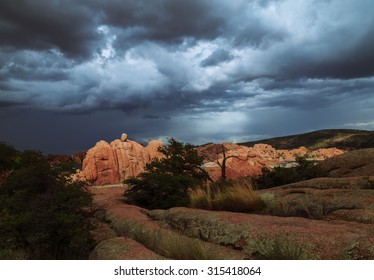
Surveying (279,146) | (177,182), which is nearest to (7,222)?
(177,182)

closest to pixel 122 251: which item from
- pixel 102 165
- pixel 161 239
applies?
pixel 161 239

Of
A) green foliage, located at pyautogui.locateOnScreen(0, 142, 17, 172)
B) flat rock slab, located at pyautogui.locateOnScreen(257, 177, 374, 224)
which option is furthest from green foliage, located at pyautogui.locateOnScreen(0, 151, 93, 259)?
green foliage, located at pyautogui.locateOnScreen(0, 142, 17, 172)

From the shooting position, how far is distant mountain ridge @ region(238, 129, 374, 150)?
Answer: 134 meters

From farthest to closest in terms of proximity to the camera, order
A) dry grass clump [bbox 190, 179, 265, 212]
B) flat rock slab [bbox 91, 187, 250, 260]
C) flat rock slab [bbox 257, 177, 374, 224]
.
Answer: dry grass clump [bbox 190, 179, 265, 212] → flat rock slab [bbox 257, 177, 374, 224] → flat rock slab [bbox 91, 187, 250, 260]

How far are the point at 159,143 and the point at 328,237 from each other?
260 ft

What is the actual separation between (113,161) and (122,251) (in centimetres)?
7116

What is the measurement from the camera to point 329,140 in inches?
6122

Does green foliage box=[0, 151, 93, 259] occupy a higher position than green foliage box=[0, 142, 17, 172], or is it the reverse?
green foliage box=[0, 142, 17, 172]

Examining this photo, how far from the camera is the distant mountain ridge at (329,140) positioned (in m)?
134

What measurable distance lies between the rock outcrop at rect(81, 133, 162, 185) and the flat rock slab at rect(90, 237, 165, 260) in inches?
2639

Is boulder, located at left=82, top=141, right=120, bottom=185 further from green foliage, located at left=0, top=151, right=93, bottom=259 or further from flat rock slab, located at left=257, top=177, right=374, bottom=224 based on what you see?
flat rock slab, located at left=257, top=177, right=374, bottom=224

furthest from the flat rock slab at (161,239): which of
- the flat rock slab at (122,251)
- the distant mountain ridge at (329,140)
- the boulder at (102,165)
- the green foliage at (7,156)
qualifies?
the distant mountain ridge at (329,140)

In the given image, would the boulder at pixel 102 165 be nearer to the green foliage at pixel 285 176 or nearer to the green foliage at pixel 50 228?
the green foliage at pixel 285 176

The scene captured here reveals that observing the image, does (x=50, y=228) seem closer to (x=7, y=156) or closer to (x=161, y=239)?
(x=161, y=239)
